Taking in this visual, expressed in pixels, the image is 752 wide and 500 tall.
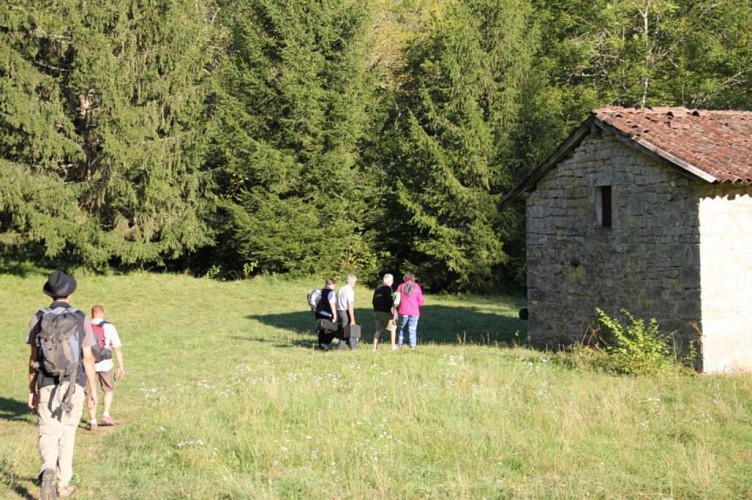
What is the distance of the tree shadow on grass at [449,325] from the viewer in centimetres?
2045

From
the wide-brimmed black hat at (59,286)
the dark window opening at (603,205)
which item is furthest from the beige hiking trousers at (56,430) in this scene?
the dark window opening at (603,205)

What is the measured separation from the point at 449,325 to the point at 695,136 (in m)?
9.36

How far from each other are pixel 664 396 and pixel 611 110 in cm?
706

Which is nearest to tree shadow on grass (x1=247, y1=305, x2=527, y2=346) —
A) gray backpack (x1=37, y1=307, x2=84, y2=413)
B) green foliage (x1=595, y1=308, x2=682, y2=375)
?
green foliage (x1=595, y1=308, x2=682, y2=375)

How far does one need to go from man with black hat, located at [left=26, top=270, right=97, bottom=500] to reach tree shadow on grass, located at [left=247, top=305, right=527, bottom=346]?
35.6 feet

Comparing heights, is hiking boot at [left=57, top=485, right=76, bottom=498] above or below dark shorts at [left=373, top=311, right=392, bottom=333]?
below

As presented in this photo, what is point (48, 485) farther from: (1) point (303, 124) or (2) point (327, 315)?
(1) point (303, 124)

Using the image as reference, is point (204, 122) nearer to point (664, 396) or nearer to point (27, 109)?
point (27, 109)

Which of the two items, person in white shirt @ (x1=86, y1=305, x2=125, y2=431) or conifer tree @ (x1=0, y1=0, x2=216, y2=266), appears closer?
person in white shirt @ (x1=86, y1=305, x2=125, y2=431)

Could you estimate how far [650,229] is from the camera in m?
15.5

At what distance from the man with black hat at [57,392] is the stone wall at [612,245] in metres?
10.4

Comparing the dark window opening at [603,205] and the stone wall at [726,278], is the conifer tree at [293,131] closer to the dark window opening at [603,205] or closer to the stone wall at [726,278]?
the dark window opening at [603,205]

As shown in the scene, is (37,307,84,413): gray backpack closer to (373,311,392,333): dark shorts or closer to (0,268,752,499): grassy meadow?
(0,268,752,499): grassy meadow

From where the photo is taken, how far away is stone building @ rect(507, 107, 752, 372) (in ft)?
47.8
